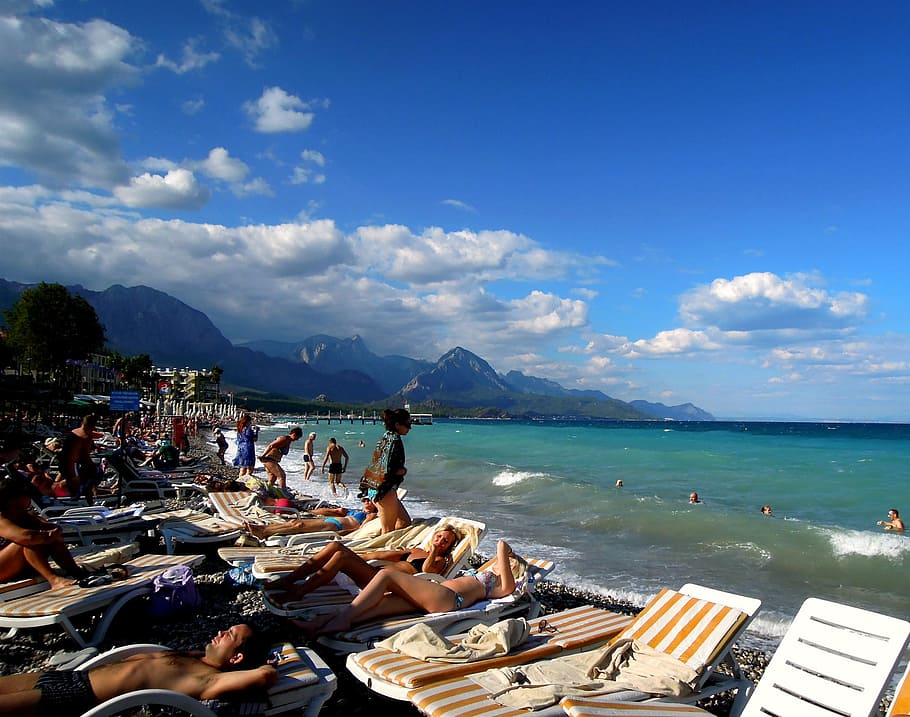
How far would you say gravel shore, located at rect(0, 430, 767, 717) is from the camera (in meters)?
4.22

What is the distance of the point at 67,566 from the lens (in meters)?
4.97

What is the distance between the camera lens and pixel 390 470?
6.45 m

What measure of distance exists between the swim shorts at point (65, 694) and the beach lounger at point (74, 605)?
144 cm

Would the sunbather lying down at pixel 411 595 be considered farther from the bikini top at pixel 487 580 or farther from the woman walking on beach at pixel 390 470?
the woman walking on beach at pixel 390 470

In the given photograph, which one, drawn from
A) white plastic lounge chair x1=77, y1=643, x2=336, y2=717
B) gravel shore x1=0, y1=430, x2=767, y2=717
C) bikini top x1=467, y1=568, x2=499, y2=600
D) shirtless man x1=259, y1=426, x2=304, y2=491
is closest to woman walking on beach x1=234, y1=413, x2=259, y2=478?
shirtless man x1=259, y1=426, x2=304, y2=491

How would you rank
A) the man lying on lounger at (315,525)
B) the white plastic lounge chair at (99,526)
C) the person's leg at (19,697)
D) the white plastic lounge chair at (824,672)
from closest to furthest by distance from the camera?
the person's leg at (19,697), the white plastic lounge chair at (824,672), the white plastic lounge chair at (99,526), the man lying on lounger at (315,525)

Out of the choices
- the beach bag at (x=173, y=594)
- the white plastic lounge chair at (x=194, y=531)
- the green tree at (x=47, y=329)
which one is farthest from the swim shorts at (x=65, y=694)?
the green tree at (x=47, y=329)

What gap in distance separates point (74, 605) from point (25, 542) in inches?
32.0

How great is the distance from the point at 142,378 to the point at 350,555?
8479 centimetres

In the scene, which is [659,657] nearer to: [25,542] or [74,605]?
[74,605]

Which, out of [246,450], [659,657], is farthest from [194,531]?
[246,450]

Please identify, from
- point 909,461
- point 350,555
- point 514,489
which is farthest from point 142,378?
point 350,555

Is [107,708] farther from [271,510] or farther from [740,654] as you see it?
[271,510]

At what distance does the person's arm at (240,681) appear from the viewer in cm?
319
